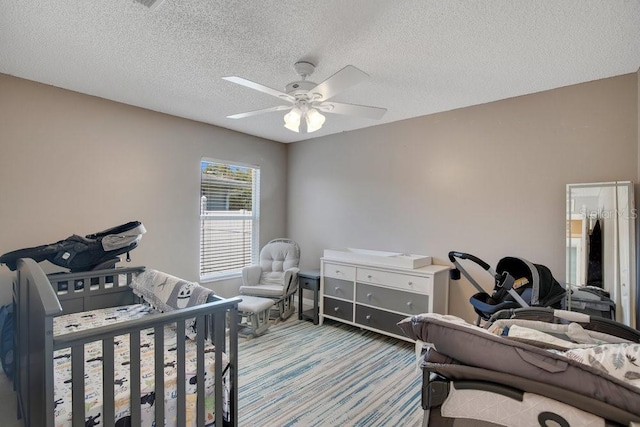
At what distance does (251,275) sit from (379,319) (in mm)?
1661

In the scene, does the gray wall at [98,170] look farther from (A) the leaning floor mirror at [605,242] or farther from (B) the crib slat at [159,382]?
(A) the leaning floor mirror at [605,242]

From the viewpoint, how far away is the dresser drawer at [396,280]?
3.09m

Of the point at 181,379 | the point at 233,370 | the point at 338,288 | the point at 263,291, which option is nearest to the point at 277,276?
the point at 263,291

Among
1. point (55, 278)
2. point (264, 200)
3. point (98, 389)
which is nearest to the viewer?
point (98, 389)

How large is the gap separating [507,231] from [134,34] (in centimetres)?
336

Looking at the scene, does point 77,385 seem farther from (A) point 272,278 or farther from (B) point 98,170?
Answer: (A) point 272,278

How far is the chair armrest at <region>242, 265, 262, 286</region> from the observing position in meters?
3.95

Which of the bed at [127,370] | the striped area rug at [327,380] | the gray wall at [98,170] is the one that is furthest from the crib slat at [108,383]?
the gray wall at [98,170]

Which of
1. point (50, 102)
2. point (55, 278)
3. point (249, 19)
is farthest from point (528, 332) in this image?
point (50, 102)

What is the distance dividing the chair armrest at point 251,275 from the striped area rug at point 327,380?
2.20 feet

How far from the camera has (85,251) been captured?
252 centimetres

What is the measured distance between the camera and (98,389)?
4.64 feet

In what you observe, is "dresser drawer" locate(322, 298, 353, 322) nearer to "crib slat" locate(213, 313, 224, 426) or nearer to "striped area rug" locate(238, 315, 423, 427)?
"striped area rug" locate(238, 315, 423, 427)

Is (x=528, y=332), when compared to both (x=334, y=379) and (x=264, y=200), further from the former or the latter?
(x=264, y=200)
